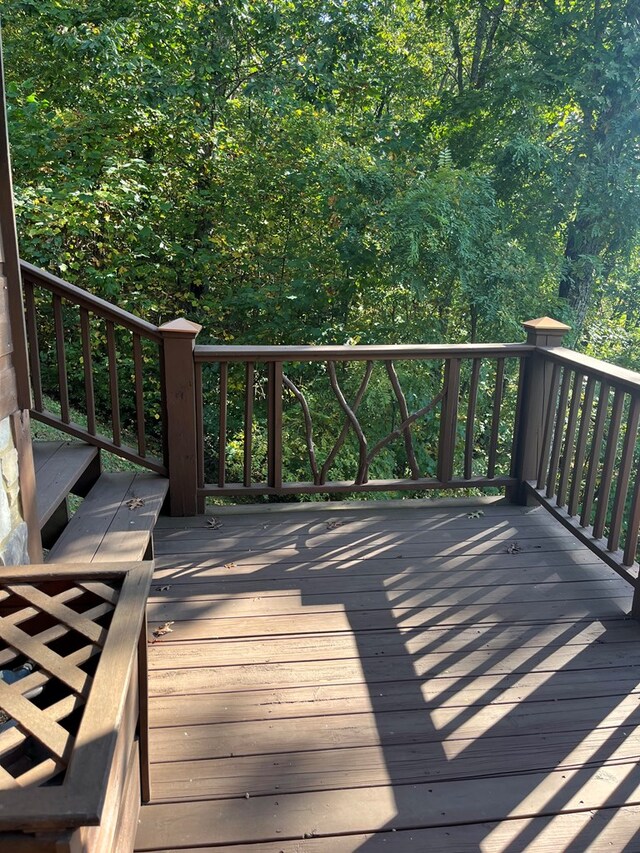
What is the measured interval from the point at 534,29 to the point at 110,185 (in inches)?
181

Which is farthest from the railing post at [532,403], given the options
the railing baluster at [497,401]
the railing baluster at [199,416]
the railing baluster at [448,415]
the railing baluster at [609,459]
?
the railing baluster at [199,416]

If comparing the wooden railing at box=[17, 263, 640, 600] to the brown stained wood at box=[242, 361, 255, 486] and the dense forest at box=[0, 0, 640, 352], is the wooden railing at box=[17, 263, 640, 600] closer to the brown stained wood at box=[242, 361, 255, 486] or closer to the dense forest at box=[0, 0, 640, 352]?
the brown stained wood at box=[242, 361, 255, 486]

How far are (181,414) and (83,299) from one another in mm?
727

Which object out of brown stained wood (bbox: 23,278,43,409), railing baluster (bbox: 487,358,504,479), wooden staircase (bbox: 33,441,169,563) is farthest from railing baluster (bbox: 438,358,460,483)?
brown stained wood (bbox: 23,278,43,409)

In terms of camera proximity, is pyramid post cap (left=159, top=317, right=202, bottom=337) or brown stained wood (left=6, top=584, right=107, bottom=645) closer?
brown stained wood (left=6, top=584, right=107, bottom=645)

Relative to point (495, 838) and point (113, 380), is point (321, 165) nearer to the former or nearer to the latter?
point (113, 380)

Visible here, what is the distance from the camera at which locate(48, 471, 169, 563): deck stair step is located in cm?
274

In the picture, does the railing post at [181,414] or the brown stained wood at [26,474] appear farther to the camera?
the railing post at [181,414]

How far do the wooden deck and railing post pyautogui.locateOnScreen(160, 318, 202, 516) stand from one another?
0.22 metres

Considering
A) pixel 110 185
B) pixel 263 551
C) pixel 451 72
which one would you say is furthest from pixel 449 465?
pixel 451 72

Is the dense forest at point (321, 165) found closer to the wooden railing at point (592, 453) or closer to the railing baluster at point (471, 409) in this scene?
the railing baluster at point (471, 409)

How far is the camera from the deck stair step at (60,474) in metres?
2.96

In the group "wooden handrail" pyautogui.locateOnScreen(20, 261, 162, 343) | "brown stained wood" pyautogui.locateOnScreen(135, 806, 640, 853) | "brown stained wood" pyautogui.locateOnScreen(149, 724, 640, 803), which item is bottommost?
"brown stained wood" pyautogui.locateOnScreen(149, 724, 640, 803)

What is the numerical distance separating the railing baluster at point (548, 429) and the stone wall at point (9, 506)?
2680 millimetres
